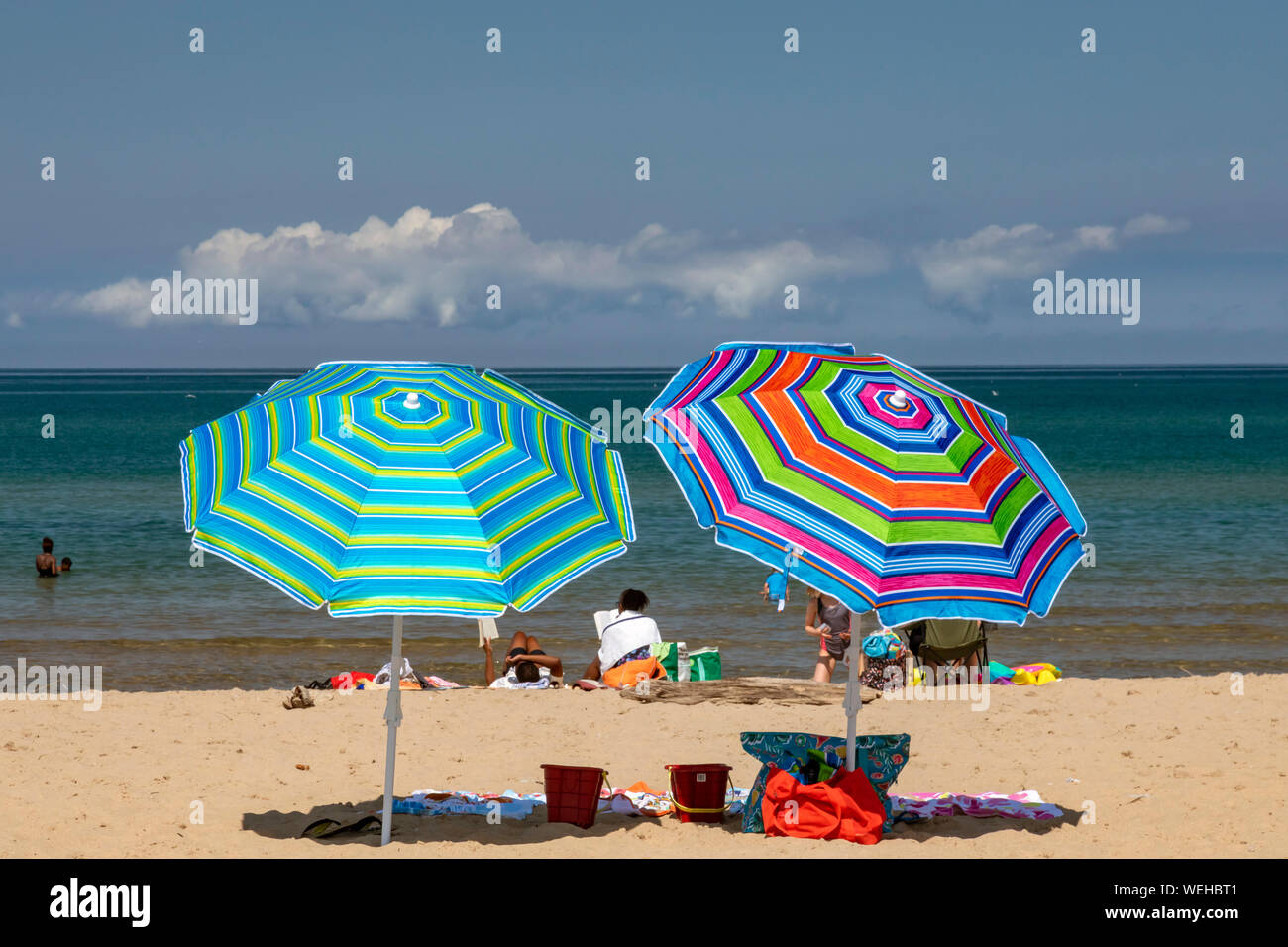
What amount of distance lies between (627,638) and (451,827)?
15.1 feet

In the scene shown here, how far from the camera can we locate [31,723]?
29.8 ft

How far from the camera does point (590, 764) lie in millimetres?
8633

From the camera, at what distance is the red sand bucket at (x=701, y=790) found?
701 cm

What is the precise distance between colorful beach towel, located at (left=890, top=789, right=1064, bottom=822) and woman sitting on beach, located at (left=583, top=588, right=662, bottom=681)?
417 cm

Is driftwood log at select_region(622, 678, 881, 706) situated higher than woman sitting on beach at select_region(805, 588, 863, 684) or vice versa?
woman sitting on beach at select_region(805, 588, 863, 684)

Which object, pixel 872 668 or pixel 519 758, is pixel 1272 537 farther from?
pixel 519 758

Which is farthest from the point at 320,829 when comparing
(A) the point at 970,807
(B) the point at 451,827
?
(A) the point at 970,807

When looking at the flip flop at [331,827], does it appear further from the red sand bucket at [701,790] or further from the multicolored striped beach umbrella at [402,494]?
the multicolored striped beach umbrella at [402,494]

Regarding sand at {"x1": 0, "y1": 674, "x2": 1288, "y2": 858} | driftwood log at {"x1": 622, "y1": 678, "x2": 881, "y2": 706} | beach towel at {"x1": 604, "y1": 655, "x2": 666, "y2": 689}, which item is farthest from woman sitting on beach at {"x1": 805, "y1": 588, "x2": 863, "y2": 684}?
beach towel at {"x1": 604, "y1": 655, "x2": 666, "y2": 689}

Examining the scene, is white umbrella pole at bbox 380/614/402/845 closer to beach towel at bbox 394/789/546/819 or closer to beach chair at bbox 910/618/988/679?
beach towel at bbox 394/789/546/819

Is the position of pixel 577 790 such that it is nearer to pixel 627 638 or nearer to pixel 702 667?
pixel 627 638

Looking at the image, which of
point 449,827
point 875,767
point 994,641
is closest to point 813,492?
point 875,767

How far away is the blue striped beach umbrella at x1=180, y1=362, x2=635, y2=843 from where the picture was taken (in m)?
5.47

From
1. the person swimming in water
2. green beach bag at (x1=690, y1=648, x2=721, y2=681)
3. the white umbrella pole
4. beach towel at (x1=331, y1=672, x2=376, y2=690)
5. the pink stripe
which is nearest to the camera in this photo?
the pink stripe
